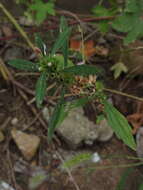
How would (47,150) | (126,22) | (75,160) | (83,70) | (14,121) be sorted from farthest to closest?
(14,121) < (47,150) < (126,22) < (75,160) < (83,70)

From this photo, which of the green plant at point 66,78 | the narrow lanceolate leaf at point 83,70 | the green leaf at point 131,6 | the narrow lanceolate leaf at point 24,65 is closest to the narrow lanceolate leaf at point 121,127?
the green plant at point 66,78

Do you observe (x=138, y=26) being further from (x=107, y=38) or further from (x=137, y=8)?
(x=107, y=38)


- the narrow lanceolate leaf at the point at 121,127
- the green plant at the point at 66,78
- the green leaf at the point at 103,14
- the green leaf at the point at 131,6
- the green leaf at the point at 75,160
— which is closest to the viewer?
the green plant at the point at 66,78

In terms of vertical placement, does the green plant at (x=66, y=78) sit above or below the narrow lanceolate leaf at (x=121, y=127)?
above

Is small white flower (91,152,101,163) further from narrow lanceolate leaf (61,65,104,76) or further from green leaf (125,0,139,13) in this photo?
narrow lanceolate leaf (61,65,104,76)

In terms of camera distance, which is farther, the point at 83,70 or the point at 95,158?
the point at 95,158

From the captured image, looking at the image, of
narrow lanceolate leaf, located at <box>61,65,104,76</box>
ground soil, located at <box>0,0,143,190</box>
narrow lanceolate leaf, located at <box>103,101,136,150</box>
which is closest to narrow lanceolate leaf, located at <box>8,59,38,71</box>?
narrow lanceolate leaf, located at <box>61,65,104,76</box>

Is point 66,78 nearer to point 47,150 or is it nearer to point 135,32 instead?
point 135,32

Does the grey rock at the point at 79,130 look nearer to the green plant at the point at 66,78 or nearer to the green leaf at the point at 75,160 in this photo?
the green leaf at the point at 75,160

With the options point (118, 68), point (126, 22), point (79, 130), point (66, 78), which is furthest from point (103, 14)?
point (66, 78)

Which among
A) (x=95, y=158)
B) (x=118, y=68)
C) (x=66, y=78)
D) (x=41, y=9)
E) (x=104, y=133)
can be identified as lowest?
(x=95, y=158)

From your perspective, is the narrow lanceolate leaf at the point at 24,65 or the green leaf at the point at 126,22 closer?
the narrow lanceolate leaf at the point at 24,65

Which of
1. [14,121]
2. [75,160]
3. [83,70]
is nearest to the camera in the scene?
[83,70]
